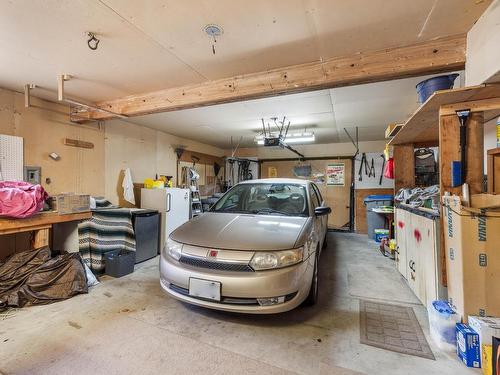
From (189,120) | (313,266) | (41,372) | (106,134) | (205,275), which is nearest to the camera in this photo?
(41,372)

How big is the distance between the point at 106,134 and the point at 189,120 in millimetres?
1494

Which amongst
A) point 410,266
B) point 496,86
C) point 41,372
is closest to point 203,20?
point 496,86

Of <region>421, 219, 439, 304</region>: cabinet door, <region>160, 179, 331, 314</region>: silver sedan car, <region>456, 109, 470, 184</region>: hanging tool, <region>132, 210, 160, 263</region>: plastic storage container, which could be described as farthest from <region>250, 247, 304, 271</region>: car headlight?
<region>132, 210, 160, 263</region>: plastic storage container

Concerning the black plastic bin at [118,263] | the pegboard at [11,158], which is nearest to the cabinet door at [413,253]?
the black plastic bin at [118,263]

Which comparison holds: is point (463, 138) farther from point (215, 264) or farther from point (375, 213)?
point (375, 213)

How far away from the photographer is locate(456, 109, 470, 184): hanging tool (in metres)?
1.90

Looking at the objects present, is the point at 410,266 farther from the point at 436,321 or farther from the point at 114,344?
the point at 114,344

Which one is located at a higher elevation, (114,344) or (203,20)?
(203,20)

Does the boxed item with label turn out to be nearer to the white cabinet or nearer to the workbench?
the white cabinet

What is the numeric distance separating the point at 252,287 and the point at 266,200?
1.42 metres

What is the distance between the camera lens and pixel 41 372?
5.16ft

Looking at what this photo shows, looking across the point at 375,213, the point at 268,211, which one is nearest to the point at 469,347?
the point at 268,211

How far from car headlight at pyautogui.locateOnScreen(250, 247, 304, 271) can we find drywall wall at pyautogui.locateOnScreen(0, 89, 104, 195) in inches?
136

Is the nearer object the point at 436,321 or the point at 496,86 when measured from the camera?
the point at 496,86
